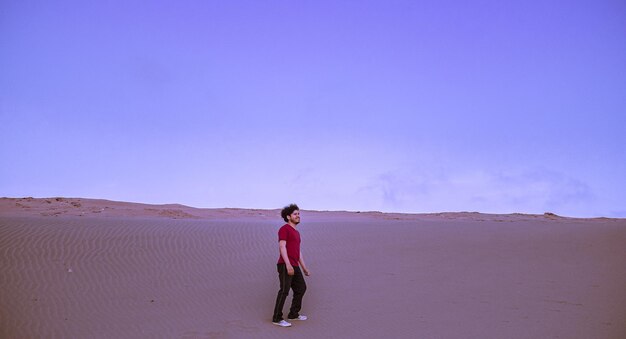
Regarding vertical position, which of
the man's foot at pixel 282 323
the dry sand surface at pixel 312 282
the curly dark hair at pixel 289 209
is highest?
the curly dark hair at pixel 289 209

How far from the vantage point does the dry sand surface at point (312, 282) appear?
320 inches

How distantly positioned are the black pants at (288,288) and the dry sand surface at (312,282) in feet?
0.87

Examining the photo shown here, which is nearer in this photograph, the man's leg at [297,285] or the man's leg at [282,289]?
the man's leg at [282,289]

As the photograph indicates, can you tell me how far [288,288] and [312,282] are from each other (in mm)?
3594

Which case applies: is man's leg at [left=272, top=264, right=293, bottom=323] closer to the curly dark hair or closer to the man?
the man

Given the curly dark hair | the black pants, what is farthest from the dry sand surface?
the curly dark hair

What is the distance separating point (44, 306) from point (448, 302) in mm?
7049

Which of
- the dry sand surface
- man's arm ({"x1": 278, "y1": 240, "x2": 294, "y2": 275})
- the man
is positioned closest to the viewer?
man's arm ({"x1": 278, "y1": 240, "x2": 294, "y2": 275})

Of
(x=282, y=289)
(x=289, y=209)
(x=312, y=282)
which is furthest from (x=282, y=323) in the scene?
(x=312, y=282)

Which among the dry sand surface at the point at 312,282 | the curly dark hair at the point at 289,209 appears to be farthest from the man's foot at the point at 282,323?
the curly dark hair at the point at 289,209

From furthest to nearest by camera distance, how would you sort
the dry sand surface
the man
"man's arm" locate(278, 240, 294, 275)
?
1. the dry sand surface
2. the man
3. "man's arm" locate(278, 240, 294, 275)

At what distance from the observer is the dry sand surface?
8.12 meters

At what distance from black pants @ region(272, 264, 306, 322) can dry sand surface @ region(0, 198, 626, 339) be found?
26 centimetres

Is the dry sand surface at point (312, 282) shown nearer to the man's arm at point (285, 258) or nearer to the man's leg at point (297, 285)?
the man's leg at point (297, 285)
